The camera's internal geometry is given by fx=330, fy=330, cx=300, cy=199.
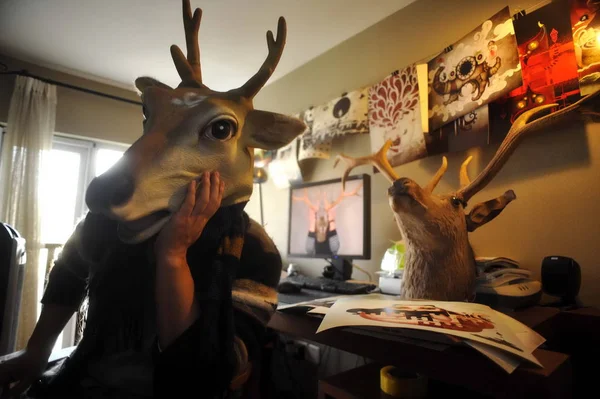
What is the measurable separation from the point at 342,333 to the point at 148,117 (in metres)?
0.48

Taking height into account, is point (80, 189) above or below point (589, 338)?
above

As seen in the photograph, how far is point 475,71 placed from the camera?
122cm

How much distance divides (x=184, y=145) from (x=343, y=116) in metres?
1.38

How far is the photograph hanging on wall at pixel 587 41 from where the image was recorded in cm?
95

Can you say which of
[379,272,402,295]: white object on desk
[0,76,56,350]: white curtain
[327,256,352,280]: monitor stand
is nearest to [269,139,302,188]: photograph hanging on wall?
[327,256,352,280]: monitor stand

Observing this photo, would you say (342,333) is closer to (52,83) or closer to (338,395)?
(338,395)

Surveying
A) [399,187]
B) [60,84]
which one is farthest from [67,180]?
[399,187]

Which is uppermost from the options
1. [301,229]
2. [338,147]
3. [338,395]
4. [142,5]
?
[142,5]

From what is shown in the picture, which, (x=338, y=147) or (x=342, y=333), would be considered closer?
(x=342, y=333)

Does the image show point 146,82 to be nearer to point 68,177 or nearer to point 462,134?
point 462,134

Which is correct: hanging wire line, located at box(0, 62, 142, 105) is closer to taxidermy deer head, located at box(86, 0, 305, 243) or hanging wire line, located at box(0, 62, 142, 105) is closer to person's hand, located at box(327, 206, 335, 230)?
person's hand, located at box(327, 206, 335, 230)

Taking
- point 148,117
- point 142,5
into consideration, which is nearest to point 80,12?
point 142,5

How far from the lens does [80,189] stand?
8.32ft

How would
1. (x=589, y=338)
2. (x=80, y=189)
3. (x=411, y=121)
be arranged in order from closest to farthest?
(x=589, y=338) < (x=411, y=121) < (x=80, y=189)
